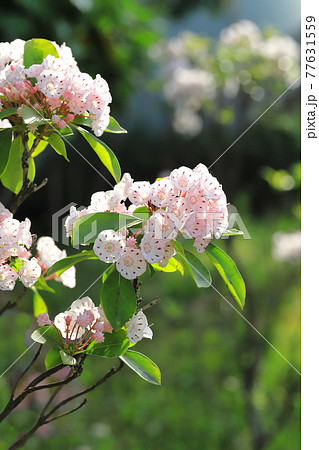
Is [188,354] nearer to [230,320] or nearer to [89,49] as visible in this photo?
[230,320]

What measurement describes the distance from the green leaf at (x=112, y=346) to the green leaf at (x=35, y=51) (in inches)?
17.4

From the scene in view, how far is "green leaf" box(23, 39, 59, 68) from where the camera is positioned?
854 millimetres

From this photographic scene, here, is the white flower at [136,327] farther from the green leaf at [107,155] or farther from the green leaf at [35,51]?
the green leaf at [35,51]

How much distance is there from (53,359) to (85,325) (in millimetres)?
69

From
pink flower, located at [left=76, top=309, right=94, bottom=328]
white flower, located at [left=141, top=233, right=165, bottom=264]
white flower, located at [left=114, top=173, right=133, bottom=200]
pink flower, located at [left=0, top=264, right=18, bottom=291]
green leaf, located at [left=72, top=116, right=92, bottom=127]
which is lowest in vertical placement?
pink flower, located at [left=76, top=309, right=94, bottom=328]

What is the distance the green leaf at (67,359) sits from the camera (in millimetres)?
741

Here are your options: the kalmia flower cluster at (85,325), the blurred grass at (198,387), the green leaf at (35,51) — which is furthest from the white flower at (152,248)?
the blurred grass at (198,387)

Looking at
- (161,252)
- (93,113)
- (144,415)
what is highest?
(93,113)

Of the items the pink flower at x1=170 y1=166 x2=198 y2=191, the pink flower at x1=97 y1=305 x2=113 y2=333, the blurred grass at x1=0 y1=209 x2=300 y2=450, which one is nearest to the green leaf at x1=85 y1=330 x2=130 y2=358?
the pink flower at x1=97 y1=305 x2=113 y2=333

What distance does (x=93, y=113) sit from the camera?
84 centimetres

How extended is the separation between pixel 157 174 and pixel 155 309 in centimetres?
246

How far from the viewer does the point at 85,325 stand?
77 centimetres

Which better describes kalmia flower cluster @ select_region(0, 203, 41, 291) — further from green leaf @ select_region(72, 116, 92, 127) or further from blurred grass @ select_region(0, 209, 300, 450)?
blurred grass @ select_region(0, 209, 300, 450)
